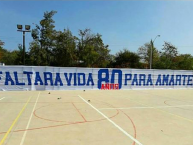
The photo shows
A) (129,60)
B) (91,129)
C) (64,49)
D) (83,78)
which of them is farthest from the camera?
(129,60)

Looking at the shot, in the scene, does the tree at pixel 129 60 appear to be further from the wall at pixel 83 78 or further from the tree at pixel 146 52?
the wall at pixel 83 78

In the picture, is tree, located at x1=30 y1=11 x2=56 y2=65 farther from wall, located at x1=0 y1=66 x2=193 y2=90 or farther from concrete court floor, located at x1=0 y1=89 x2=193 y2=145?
concrete court floor, located at x1=0 y1=89 x2=193 y2=145

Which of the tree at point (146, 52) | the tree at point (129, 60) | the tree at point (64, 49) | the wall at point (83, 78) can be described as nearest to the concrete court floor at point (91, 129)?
the wall at point (83, 78)

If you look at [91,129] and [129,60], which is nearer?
[91,129]

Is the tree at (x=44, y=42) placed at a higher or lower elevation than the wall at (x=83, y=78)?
higher

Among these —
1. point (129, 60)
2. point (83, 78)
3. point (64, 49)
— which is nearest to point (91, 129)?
point (83, 78)

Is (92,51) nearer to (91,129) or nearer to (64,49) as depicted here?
(64,49)

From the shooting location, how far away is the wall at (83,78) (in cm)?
1658

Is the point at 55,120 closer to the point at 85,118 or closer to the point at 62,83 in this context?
the point at 85,118

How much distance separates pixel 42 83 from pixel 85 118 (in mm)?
11096

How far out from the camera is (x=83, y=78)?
60.3 ft

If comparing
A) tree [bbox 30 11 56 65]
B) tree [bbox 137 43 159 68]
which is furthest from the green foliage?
tree [bbox 137 43 159 68]

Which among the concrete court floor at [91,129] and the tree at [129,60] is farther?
the tree at [129,60]

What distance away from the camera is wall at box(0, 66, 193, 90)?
16.6 metres
